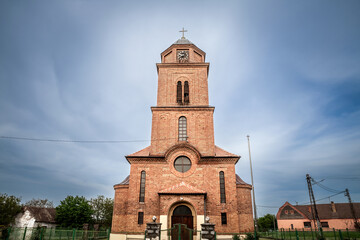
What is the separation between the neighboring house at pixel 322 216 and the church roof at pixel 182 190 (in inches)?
1661

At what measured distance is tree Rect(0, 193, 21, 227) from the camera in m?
34.5

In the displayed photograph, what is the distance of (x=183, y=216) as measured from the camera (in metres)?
19.5

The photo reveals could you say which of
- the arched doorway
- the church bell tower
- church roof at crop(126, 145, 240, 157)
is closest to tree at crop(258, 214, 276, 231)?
church roof at crop(126, 145, 240, 157)

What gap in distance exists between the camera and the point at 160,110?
24.8 metres

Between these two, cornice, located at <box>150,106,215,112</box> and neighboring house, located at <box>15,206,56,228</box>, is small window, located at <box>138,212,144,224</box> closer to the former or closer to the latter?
cornice, located at <box>150,106,215,112</box>

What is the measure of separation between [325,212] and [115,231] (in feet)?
171

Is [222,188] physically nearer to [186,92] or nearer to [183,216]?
[183,216]

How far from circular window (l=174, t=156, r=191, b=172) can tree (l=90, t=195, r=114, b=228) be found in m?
37.9

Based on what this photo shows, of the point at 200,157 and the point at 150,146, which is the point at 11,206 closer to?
the point at 150,146

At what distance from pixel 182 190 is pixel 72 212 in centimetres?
2565

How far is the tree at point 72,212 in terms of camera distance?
120 feet

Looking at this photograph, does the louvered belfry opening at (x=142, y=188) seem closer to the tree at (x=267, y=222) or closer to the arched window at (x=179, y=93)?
the arched window at (x=179, y=93)

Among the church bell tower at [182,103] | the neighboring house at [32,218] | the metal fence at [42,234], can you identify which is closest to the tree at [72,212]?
the neighboring house at [32,218]

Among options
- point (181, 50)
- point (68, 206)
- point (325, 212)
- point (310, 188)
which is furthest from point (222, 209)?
point (325, 212)
